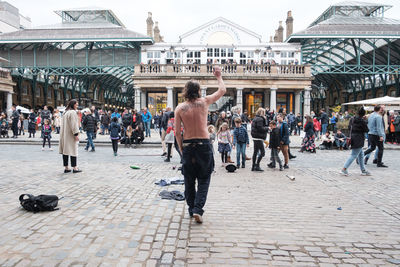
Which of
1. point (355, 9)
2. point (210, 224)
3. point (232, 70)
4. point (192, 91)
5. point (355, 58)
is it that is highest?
point (355, 9)

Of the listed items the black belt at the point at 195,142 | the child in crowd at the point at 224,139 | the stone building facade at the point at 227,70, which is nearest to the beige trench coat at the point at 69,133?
the child in crowd at the point at 224,139

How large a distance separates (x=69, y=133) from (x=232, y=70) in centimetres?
1772

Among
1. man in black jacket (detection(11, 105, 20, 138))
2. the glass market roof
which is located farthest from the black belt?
the glass market roof

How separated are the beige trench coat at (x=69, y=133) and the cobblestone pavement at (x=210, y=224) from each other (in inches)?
30.6

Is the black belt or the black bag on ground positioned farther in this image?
the black bag on ground

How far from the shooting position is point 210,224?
3.83 m

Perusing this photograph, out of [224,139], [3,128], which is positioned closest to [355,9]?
[224,139]

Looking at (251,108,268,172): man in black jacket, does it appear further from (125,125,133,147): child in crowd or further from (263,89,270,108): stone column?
(263,89,270,108): stone column

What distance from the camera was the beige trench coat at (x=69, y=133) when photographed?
717cm

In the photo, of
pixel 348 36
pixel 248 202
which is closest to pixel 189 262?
pixel 248 202

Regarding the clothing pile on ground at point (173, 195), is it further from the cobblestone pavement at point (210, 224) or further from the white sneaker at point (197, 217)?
the white sneaker at point (197, 217)

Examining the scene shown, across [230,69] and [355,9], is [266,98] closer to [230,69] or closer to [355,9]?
[230,69]

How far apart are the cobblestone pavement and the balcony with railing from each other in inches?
679

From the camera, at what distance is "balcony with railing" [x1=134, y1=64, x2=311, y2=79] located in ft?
74.9
